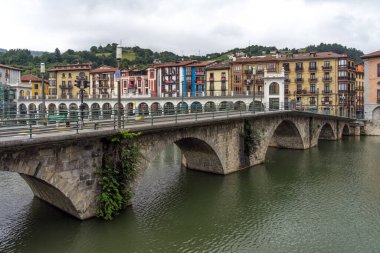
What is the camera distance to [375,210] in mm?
23000

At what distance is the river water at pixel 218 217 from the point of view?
695 inches

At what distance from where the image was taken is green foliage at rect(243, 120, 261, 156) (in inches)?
1358

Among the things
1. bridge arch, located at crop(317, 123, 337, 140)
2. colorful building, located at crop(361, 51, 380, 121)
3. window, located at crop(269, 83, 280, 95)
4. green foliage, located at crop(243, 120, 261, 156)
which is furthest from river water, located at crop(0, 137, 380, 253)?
window, located at crop(269, 83, 280, 95)

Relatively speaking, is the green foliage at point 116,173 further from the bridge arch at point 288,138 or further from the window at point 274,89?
the window at point 274,89

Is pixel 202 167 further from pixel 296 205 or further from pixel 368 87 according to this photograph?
pixel 368 87

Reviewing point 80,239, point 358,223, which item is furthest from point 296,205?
point 80,239

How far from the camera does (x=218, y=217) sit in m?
21.8

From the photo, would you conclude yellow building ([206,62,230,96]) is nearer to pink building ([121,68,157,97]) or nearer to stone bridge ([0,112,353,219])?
pink building ([121,68,157,97])

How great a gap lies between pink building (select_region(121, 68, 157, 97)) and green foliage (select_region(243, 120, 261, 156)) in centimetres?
7060

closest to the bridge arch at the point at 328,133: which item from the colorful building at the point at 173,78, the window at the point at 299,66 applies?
the window at the point at 299,66

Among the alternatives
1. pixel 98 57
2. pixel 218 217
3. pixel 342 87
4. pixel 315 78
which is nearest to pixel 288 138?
pixel 218 217

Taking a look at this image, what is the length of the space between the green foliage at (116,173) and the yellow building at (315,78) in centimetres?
6752

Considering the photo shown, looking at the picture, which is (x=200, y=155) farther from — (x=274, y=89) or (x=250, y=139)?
(x=274, y=89)

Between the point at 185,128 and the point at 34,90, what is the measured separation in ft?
330
